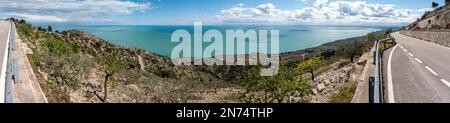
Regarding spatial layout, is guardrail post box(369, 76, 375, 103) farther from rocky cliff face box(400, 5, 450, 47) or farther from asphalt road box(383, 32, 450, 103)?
rocky cliff face box(400, 5, 450, 47)

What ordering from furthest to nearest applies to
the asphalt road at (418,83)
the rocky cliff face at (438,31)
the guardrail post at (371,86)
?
1. the rocky cliff face at (438,31)
2. the asphalt road at (418,83)
3. the guardrail post at (371,86)

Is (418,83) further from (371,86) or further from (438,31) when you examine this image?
(438,31)

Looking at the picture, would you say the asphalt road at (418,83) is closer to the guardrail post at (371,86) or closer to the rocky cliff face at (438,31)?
the guardrail post at (371,86)

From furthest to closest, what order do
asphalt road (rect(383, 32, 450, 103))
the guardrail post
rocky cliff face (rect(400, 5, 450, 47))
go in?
rocky cliff face (rect(400, 5, 450, 47)) < asphalt road (rect(383, 32, 450, 103)) < the guardrail post

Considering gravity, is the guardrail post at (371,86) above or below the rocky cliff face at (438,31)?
below

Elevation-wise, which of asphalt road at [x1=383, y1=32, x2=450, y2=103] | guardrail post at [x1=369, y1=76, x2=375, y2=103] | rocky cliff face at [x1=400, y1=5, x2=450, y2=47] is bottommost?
asphalt road at [x1=383, y1=32, x2=450, y2=103]

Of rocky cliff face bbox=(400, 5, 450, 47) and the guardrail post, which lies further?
rocky cliff face bbox=(400, 5, 450, 47)

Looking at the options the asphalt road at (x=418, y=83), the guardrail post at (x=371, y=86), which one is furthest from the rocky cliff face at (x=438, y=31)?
the guardrail post at (x=371, y=86)

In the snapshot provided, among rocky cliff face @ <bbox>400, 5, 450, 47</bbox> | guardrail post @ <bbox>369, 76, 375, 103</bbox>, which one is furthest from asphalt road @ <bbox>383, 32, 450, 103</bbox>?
rocky cliff face @ <bbox>400, 5, 450, 47</bbox>

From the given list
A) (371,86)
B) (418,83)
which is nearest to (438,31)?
(418,83)

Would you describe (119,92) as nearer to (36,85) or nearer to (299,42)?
(36,85)

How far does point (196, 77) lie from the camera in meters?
74.3
